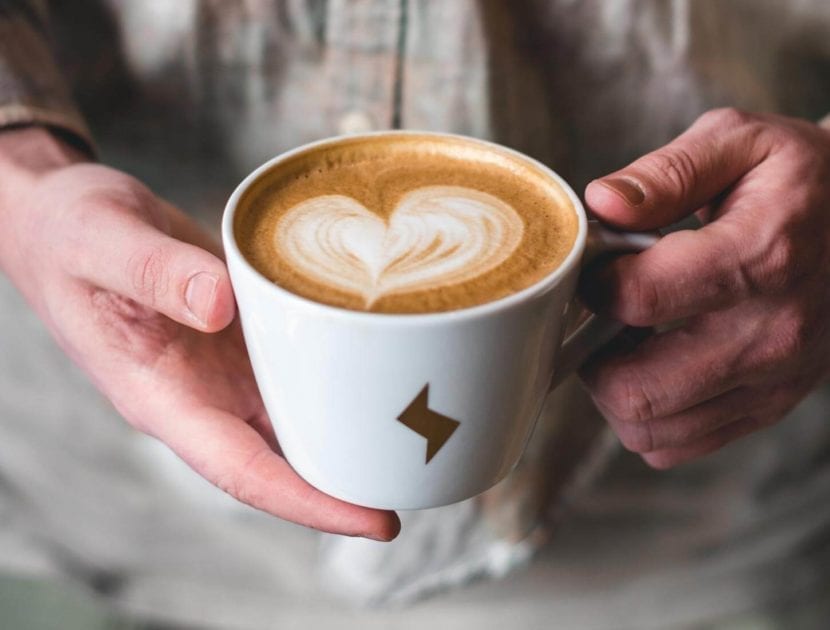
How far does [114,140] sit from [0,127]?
20 centimetres

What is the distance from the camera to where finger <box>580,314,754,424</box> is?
0.67 metres

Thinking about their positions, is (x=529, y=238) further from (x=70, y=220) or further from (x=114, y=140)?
(x=114, y=140)

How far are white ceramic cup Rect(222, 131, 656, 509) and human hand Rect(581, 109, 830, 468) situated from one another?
0.10 feet

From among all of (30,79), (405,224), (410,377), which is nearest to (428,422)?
(410,377)

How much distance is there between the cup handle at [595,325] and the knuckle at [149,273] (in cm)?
29

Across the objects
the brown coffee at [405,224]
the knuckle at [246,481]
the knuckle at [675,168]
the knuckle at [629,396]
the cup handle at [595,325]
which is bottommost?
the knuckle at [246,481]

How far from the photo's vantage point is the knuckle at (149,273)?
1.92 feet

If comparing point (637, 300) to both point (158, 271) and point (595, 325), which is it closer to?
point (595, 325)

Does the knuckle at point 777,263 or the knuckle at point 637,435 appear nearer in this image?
the knuckle at point 777,263

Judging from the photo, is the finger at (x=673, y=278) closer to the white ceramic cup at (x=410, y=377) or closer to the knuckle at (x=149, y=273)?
the white ceramic cup at (x=410, y=377)

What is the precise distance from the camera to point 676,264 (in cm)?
58

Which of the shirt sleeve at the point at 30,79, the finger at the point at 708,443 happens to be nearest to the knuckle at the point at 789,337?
the finger at the point at 708,443

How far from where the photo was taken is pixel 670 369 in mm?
667

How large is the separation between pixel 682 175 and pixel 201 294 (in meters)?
0.37
